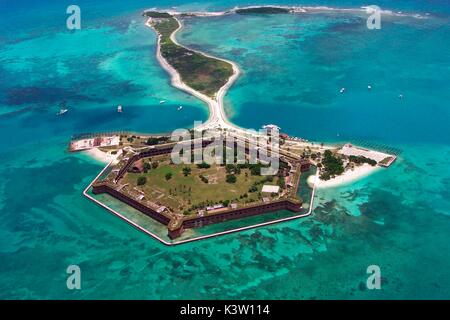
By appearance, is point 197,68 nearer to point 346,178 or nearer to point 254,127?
point 254,127

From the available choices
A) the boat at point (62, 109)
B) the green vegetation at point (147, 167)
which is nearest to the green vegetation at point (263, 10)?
the boat at point (62, 109)

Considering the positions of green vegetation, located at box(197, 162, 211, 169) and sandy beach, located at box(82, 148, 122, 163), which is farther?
sandy beach, located at box(82, 148, 122, 163)

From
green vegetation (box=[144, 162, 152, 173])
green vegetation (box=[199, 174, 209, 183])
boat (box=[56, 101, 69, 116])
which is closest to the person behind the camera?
green vegetation (box=[199, 174, 209, 183])

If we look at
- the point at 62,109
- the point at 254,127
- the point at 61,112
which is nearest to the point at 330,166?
the point at 254,127

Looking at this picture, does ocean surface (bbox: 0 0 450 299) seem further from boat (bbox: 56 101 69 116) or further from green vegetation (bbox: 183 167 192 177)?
green vegetation (bbox: 183 167 192 177)

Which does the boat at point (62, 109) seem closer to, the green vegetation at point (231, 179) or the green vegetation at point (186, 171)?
the green vegetation at point (186, 171)

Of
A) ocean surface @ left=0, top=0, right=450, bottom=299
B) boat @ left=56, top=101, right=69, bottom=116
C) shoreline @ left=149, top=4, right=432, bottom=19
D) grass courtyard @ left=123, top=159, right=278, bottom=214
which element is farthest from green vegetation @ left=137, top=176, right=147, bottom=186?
shoreline @ left=149, top=4, right=432, bottom=19
